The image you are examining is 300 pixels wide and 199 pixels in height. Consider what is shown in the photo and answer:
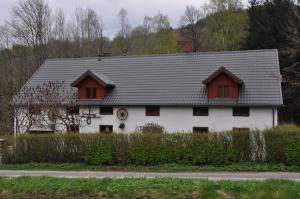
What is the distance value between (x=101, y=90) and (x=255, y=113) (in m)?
12.7

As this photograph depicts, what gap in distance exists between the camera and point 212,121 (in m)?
32.0

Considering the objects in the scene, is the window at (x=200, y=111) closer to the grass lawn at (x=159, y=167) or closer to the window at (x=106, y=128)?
the window at (x=106, y=128)

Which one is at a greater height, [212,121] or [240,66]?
[240,66]

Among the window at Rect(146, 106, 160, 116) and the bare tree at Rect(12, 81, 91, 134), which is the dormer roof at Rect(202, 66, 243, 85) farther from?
the bare tree at Rect(12, 81, 91, 134)

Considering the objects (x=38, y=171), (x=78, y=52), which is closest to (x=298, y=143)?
(x=38, y=171)

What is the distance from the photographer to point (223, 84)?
33.0 metres

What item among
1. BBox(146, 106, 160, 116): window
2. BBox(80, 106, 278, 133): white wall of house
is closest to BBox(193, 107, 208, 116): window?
BBox(80, 106, 278, 133): white wall of house

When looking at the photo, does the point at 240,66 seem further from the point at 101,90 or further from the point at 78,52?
the point at 78,52

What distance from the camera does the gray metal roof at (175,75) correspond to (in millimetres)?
32344

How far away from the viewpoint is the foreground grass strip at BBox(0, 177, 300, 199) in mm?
11352

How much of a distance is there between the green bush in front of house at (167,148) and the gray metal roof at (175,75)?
11318 mm

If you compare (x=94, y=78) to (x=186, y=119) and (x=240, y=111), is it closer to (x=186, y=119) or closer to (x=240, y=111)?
(x=186, y=119)

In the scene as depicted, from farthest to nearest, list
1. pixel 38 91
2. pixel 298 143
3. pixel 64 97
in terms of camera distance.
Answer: pixel 64 97 < pixel 38 91 < pixel 298 143

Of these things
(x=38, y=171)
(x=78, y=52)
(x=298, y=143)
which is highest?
(x=78, y=52)
